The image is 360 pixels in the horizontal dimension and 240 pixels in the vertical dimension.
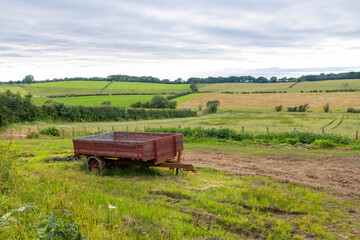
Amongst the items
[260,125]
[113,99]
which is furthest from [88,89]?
[260,125]

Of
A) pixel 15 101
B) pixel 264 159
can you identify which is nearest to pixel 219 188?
pixel 264 159

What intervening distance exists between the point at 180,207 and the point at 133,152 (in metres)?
3.49

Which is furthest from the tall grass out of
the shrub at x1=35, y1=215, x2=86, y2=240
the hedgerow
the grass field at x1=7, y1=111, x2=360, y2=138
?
the grass field at x1=7, y1=111, x2=360, y2=138

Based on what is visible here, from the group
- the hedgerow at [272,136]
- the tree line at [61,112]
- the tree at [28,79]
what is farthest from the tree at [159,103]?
the tree at [28,79]

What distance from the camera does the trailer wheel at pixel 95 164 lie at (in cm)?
1084

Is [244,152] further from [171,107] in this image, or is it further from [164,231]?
[171,107]

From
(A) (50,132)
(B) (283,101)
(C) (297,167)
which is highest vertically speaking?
(C) (297,167)

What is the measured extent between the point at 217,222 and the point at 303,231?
1.81m

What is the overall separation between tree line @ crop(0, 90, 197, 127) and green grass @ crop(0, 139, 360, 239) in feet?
114

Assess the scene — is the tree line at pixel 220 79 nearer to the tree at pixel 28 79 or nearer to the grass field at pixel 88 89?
the tree at pixel 28 79

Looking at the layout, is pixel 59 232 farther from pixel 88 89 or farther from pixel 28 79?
pixel 28 79

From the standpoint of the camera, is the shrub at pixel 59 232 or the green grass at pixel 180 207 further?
the green grass at pixel 180 207

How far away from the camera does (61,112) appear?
4734cm

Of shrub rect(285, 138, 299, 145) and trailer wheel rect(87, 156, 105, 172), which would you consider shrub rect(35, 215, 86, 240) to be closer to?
trailer wheel rect(87, 156, 105, 172)
